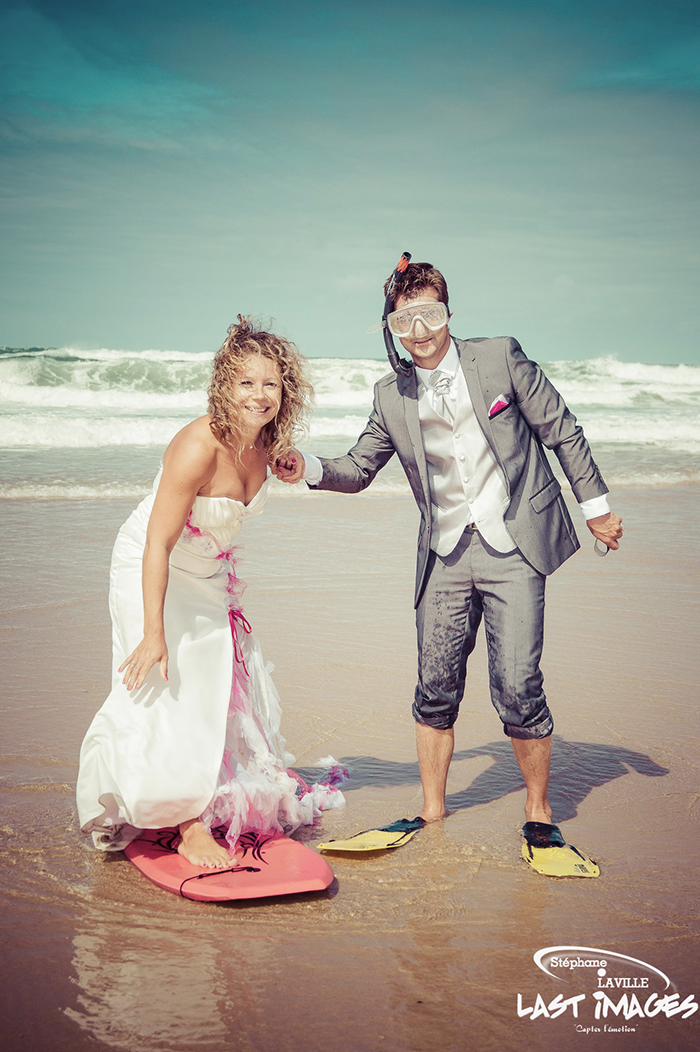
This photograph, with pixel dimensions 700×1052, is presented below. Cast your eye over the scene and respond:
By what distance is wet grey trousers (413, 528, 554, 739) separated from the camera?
11.0 ft

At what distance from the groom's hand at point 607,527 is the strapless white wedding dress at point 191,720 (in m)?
1.32

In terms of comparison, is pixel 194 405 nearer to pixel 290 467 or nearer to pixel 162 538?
pixel 290 467

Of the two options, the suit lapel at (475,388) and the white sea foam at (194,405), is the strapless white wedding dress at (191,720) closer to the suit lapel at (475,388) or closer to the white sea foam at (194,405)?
the suit lapel at (475,388)

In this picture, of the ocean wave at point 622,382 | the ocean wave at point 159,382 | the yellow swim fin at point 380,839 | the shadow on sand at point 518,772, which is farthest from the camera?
the ocean wave at point 622,382

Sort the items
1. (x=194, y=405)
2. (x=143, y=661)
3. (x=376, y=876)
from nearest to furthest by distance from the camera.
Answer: (x=143, y=661) → (x=376, y=876) → (x=194, y=405)

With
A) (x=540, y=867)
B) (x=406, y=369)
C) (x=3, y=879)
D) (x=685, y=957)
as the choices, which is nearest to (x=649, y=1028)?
(x=685, y=957)

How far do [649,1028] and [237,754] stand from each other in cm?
167

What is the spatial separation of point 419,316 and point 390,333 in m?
0.18

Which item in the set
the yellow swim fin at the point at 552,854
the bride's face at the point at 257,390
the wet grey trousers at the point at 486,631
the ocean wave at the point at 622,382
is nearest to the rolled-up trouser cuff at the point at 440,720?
the wet grey trousers at the point at 486,631

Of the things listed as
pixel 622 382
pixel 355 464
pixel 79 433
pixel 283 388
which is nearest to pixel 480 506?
pixel 355 464

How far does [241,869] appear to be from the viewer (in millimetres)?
3033

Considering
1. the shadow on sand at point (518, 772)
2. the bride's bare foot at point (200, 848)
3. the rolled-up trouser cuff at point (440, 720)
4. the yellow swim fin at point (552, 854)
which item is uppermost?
the rolled-up trouser cuff at point (440, 720)

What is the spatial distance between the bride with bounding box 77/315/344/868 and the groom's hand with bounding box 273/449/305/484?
3 centimetres

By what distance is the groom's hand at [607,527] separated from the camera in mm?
3459
